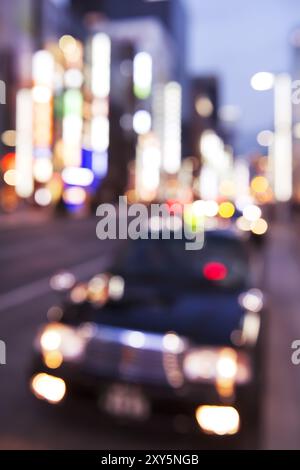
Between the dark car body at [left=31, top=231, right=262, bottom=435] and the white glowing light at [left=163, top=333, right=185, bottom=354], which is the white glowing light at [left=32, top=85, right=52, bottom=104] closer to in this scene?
the dark car body at [left=31, top=231, right=262, bottom=435]

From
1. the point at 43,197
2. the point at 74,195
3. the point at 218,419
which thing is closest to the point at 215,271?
the point at 218,419

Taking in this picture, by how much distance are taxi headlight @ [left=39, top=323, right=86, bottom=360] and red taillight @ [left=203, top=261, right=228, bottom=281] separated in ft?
5.57

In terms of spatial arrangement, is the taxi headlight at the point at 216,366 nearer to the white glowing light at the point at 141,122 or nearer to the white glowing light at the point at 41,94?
the white glowing light at the point at 41,94

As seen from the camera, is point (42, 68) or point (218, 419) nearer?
point (218, 419)

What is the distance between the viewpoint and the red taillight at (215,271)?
631cm

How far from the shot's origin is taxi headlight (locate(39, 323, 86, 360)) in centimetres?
486

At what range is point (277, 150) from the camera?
4124 inches

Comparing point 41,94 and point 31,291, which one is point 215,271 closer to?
point 31,291

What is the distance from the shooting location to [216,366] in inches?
185

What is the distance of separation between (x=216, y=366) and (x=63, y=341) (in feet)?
3.70

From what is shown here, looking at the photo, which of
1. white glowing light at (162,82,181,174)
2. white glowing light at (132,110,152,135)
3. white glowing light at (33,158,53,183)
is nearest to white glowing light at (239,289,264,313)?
white glowing light at (33,158,53,183)
